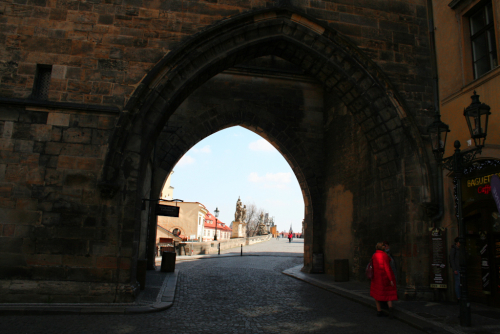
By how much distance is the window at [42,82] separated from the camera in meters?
7.38

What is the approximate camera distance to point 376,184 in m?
10.1

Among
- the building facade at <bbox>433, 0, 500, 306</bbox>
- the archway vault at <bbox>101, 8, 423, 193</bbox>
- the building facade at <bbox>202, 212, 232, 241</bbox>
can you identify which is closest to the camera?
the building facade at <bbox>433, 0, 500, 306</bbox>

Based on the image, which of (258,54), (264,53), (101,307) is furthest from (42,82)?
(264,53)

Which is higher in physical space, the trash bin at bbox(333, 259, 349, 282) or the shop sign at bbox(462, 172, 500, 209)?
the shop sign at bbox(462, 172, 500, 209)

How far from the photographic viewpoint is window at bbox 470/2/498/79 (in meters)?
7.41

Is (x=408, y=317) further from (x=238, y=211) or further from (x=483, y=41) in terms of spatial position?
(x=238, y=211)

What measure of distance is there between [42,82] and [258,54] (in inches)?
189

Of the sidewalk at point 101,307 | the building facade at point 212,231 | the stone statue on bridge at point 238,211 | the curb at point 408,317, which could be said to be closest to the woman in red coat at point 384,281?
the curb at point 408,317

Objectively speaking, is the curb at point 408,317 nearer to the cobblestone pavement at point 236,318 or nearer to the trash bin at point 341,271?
the cobblestone pavement at point 236,318

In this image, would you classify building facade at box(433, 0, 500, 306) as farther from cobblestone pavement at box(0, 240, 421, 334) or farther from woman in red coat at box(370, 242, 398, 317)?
cobblestone pavement at box(0, 240, 421, 334)

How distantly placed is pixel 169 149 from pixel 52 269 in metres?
7.19

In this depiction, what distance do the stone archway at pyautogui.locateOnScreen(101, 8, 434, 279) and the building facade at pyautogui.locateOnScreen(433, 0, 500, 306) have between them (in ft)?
2.85

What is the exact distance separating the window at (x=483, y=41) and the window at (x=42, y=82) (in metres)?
8.77

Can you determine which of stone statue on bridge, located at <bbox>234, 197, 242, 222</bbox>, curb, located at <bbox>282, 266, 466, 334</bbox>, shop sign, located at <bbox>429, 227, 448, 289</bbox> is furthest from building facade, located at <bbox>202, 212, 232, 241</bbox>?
shop sign, located at <bbox>429, 227, 448, 289</bbox>
